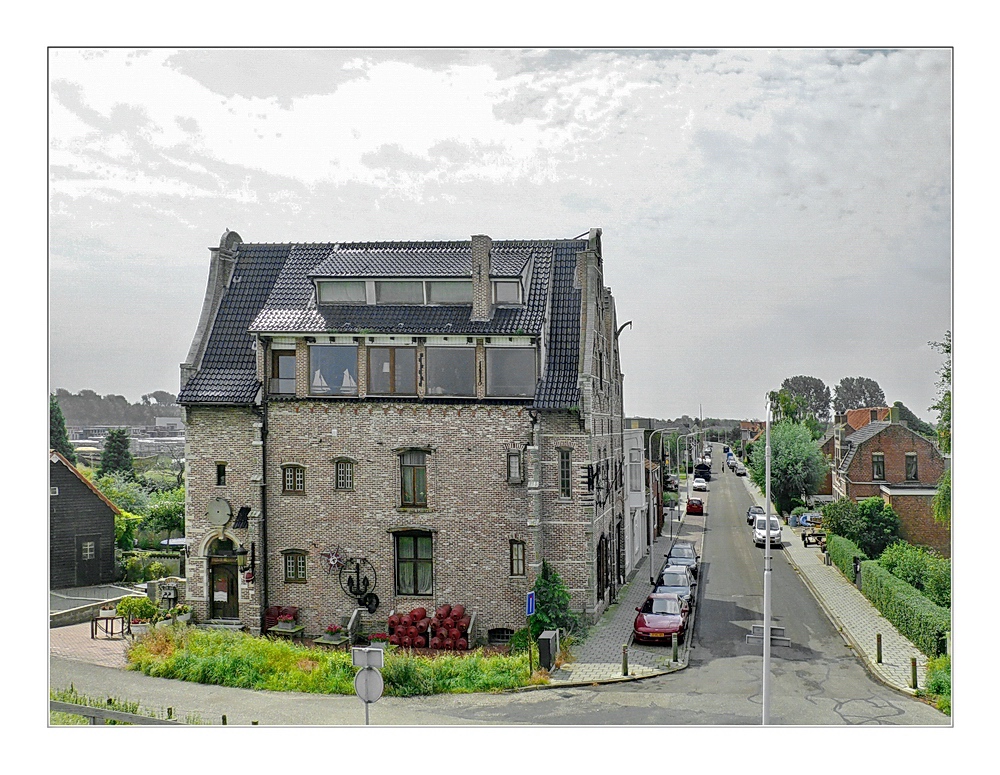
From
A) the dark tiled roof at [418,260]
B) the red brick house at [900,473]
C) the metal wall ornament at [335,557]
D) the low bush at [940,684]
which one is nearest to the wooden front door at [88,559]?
the metal wall ornament at [335,557]

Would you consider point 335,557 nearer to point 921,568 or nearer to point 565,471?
point 565,471

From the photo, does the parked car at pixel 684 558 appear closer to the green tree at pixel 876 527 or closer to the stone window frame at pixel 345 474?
the green tree at pixel 876 527

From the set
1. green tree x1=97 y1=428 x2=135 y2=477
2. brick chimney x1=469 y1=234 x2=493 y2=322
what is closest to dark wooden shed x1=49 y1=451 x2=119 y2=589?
green tree x1=97 y1=428 x2=135 y2=477

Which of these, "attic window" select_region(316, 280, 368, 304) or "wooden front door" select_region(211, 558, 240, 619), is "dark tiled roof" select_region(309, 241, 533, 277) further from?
"wooden front door" select_region(211, 558, 240, 619)

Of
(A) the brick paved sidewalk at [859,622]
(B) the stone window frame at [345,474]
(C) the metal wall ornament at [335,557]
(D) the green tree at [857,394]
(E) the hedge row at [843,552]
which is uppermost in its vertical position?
(D) the green tree at [857,394]

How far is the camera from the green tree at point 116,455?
2428cm

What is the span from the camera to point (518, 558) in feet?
64.8

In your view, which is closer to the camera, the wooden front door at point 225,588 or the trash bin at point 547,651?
the trash bin at point 547,651

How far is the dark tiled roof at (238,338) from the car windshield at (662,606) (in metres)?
11.0

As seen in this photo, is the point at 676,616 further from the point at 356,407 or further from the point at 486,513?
the point at 356,407

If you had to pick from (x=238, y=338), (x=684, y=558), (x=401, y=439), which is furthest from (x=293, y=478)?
(x=684, y=558)

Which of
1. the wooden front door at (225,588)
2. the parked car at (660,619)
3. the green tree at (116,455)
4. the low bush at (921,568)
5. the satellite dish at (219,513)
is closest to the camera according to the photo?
the low bush at (921,568)

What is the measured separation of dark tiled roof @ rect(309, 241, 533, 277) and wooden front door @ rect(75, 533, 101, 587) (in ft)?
34.0

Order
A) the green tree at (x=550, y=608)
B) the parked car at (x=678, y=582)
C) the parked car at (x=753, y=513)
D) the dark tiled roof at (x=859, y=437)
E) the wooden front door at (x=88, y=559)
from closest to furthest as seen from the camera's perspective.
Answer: the green tree at (x=550, y=608), the parked car at (x=678, y=582), the wooden front door at (x=88, y=559), the dark tiled roof at (x=859, y=437), the parked car at (x=753, y=513)
